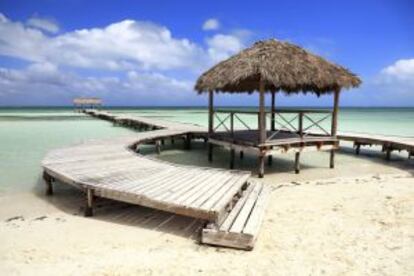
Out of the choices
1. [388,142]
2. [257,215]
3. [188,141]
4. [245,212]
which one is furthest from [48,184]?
[388,142]

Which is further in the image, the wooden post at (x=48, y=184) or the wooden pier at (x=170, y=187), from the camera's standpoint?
the wooden post at (x=48, y=184)

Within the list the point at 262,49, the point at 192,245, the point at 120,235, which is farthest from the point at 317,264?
the point at 262,49

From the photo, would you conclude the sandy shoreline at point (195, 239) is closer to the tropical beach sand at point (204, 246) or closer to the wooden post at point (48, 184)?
the tropical beach sand at point (204, 246)

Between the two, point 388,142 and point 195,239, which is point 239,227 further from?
point 388,142

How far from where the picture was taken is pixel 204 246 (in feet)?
14.1

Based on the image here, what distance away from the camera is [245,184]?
6531 mm

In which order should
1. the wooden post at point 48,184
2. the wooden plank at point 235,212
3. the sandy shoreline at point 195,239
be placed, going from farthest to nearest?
the wooden post at point 48,184, the wooden plank at point 235,212, the sandy shoreline at point 195,239

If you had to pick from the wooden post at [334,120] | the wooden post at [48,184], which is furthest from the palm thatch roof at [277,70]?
the wooden post at [48,184]

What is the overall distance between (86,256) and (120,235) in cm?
70

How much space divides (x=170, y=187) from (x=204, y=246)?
1436mm

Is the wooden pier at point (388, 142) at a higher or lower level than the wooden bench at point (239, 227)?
higher

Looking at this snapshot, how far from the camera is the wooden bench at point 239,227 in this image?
416 cm

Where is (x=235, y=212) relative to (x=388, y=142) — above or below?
below

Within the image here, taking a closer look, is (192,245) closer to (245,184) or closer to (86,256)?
(86,256)
